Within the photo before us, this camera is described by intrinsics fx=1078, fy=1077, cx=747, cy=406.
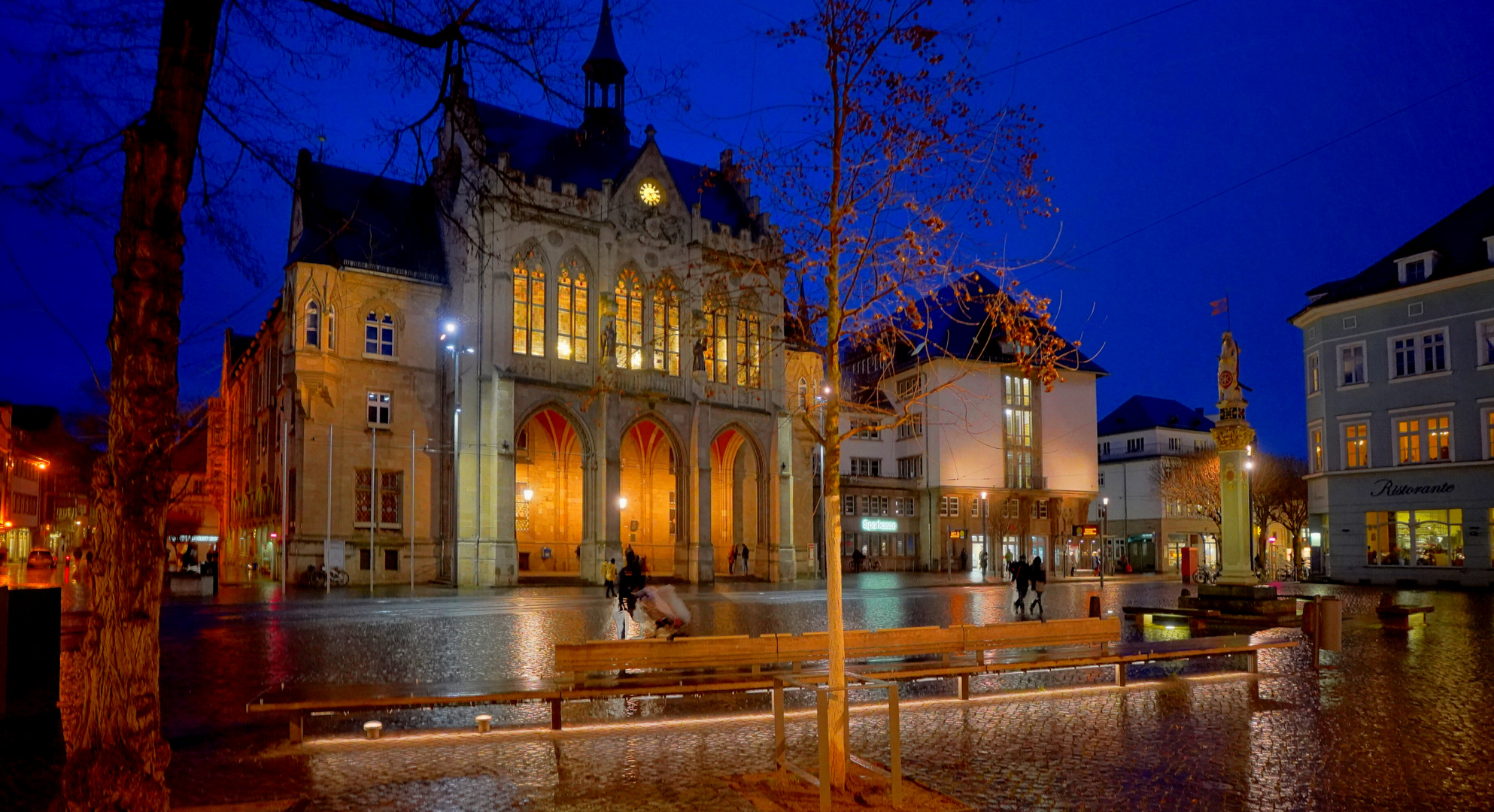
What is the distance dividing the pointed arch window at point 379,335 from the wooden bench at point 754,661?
33.0m

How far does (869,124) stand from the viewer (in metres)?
9.27

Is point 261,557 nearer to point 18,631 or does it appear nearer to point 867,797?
point 18,631

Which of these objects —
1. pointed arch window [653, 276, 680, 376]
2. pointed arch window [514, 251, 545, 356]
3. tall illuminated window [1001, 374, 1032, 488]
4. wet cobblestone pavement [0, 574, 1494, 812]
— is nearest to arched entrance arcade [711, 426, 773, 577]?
pointed arch window [653, 276, 680, 376]

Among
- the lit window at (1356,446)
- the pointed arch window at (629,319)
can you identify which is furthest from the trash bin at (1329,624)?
→ the lit window at (1356,446)

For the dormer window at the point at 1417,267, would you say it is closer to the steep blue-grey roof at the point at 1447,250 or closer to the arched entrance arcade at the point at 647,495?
the steep blue-grey roof at the point at 1447,250

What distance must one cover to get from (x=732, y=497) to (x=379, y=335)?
19.2 metres

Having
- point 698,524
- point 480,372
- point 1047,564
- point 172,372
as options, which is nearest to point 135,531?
point 172,372

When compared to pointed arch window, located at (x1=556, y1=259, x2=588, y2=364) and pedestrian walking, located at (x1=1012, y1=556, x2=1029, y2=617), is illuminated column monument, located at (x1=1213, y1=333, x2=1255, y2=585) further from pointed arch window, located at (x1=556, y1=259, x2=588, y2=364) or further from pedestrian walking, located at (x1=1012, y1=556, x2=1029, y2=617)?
pointed arch window, located at (x1=556, y1=259, x2=588, y2=364)

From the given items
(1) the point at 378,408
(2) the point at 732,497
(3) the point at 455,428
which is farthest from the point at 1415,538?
(1) the point at 378,408

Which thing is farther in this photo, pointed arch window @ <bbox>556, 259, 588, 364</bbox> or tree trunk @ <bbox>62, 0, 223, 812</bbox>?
pointed arch window @ <bbox>556, 259, 588, 364</bbox>

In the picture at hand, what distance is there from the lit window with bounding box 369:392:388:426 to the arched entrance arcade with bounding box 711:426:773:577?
1596 centimetres

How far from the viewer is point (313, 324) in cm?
4169

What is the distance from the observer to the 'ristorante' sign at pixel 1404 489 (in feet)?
140

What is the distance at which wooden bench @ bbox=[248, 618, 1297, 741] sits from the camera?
1017cm
